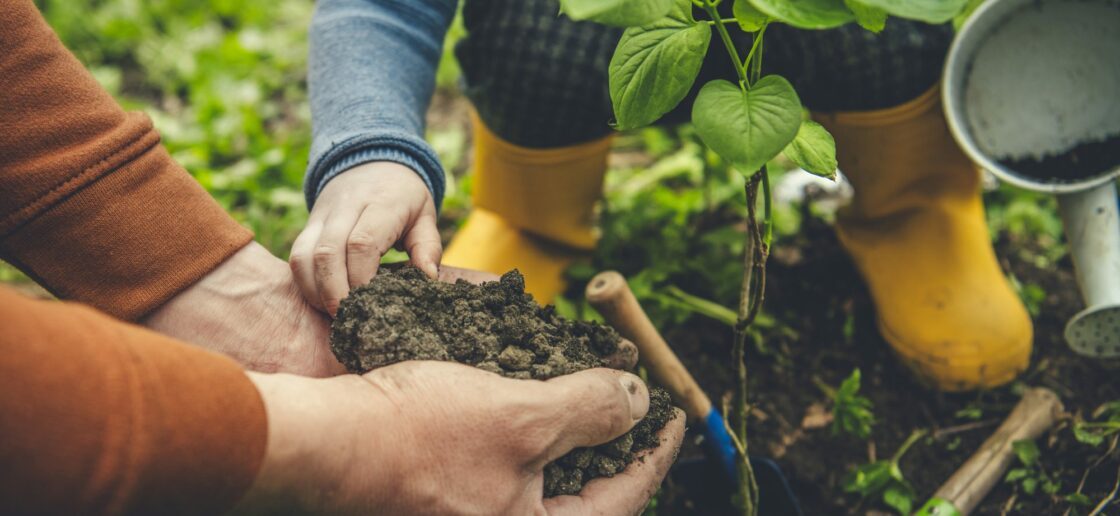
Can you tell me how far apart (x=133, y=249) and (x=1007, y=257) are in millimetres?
2128

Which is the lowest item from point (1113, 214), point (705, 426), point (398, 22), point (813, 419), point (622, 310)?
point (813, 419)

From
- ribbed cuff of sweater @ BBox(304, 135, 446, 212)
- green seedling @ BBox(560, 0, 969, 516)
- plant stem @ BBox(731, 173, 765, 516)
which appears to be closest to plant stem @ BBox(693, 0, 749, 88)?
green seedling @ BBox(560, 0, 969, 516)

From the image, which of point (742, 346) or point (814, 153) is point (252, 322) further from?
point (814, 153)

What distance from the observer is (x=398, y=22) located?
1.62m

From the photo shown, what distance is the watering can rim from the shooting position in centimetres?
155

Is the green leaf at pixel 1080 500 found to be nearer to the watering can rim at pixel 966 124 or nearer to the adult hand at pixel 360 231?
the watering can rim at pixel 966 124

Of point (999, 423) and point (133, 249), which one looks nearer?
point (133, 249)

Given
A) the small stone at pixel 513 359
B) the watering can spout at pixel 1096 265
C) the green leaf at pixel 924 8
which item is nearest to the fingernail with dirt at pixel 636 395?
the small stone at pixel 513 359

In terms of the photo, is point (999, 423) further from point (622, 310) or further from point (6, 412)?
point (6, 412)

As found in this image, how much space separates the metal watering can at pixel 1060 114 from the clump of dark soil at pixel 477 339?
0.96 m

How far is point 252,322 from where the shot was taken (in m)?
1.37

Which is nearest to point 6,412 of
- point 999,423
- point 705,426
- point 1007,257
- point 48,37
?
point 48,37

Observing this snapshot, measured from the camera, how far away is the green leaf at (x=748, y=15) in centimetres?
92

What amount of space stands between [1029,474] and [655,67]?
1.20 meters
